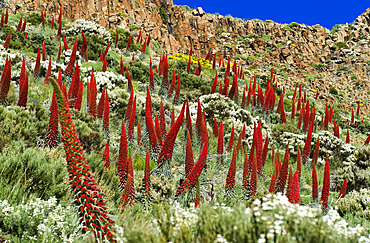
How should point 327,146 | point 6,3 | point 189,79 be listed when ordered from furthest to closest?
point 6,3
point 189,79
point 327,146

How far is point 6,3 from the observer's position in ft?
80.1

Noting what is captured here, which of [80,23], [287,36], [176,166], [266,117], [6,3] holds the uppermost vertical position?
[287,36]

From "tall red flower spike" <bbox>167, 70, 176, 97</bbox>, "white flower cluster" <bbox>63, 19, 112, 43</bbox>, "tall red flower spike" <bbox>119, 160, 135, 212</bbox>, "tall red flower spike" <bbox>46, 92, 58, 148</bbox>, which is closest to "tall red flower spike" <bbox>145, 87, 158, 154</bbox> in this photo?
"tall red flower spike" <bbox>46, 92, 58, 148</bbox>

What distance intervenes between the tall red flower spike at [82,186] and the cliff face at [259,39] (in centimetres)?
3050

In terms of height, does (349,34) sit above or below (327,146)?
above

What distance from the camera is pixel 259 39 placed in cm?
4309

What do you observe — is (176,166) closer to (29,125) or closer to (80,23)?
(29,125)

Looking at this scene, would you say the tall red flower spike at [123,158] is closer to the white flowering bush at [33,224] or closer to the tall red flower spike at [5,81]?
the white flowering bush at [33,224]

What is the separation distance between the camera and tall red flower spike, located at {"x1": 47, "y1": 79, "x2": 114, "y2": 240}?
7.09 ft

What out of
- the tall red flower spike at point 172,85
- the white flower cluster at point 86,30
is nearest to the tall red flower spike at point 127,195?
the tall red flower spike at point 172,85

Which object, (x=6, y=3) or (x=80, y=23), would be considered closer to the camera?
(x=80, y=23)

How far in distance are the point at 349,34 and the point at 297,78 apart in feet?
68.1

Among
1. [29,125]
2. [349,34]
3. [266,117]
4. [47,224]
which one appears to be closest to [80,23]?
[266,117]

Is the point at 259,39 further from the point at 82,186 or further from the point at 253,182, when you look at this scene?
the point at 82,186
